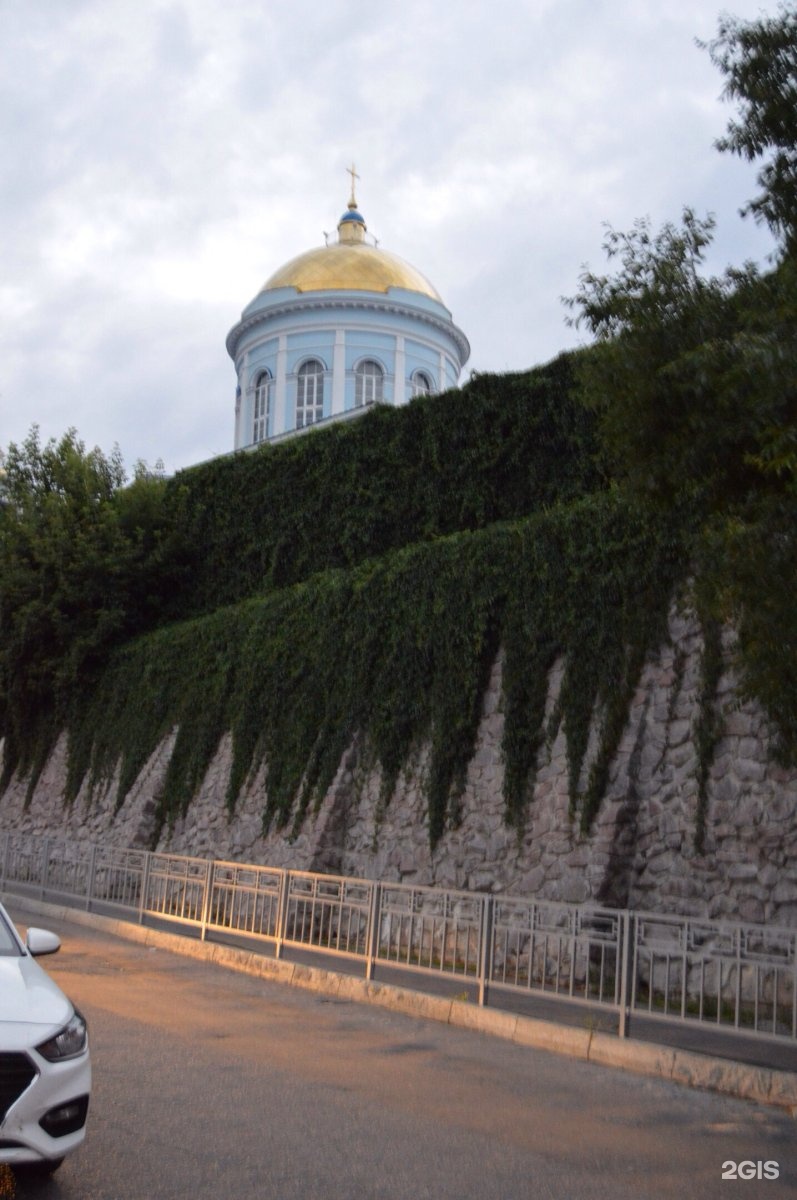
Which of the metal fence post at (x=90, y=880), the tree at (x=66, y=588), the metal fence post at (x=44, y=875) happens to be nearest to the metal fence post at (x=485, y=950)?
the metal fence post at (x=90, y=880)

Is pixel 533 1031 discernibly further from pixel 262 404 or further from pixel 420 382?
pixel 262 404

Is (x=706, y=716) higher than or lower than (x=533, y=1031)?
higher

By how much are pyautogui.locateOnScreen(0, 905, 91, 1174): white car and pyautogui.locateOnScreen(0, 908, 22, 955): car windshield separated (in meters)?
0.71

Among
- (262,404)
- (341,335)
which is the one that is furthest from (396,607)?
(262,404)

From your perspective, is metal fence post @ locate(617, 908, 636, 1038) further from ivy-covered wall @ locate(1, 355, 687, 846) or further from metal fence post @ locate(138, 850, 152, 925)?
metal fence post @ locate(138, 850, 152, 925)

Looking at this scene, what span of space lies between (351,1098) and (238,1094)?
0.70 metres

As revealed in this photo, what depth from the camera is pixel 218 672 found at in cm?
2398

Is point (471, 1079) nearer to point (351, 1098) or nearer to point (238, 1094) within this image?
point (351, 1098)

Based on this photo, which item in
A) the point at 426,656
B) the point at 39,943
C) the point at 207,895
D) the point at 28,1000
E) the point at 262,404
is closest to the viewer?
the point at 28,1000

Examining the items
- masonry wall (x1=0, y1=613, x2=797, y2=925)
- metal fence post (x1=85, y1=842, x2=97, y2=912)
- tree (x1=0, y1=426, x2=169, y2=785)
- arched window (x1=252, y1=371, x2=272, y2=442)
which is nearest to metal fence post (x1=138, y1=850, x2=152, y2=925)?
metal fence post (x1=85, y1=842, x2=97, y2=912)

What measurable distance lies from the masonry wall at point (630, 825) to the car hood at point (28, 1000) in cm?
776

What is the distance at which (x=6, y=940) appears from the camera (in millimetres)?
6129

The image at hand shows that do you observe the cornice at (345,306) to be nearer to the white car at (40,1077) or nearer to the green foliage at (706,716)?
the green foliage at (706,716)

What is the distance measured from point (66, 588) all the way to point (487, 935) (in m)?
21.5
